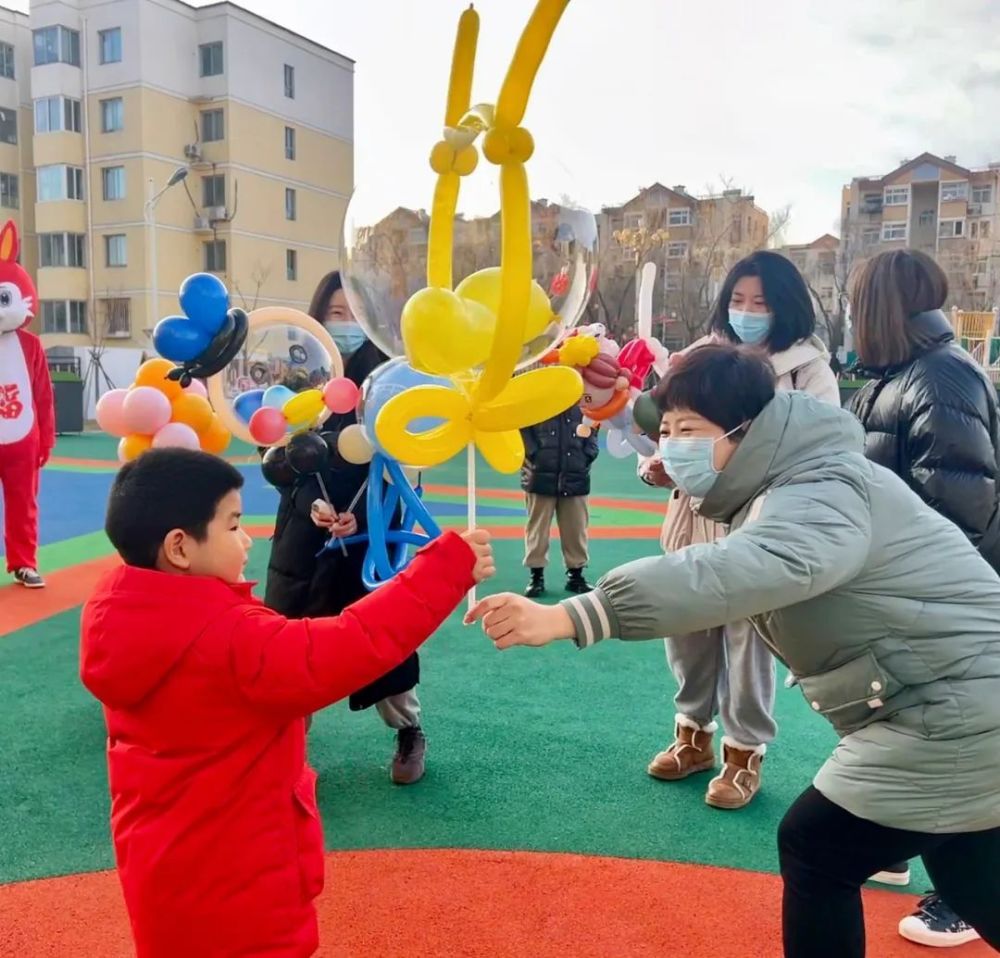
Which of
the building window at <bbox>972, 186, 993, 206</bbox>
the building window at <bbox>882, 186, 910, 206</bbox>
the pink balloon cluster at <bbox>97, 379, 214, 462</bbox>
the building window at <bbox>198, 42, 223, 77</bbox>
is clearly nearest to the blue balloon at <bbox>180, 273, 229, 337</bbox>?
the pink balloon cluster at <bbox>97, 379, 214, 462</bbox>

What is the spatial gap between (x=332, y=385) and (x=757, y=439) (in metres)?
1.60

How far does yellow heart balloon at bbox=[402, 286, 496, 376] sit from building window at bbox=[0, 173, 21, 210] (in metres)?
35.6

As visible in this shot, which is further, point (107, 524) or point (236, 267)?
point (236, 267)

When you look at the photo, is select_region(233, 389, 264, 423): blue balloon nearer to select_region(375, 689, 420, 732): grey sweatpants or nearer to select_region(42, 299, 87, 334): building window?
select_region(375, 689, 420, 732): grey sweatpants

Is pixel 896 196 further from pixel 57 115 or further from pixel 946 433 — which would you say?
pixel 946 433

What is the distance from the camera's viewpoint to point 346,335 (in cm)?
340

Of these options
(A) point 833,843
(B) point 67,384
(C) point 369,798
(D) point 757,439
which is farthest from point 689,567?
(B) point 67,384

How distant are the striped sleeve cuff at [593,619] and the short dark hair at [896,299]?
1.62 meters

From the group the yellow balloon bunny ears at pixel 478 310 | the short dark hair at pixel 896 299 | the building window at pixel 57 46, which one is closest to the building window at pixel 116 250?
the building window at pixel 57 46

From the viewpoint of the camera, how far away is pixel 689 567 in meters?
1.68

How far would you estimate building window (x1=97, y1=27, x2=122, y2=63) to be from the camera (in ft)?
99.5

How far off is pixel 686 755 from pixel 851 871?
179 cm

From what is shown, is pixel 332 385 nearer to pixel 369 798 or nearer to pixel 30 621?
pixel 369 798

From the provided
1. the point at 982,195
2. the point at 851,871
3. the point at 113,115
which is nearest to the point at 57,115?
the point at 113,115
